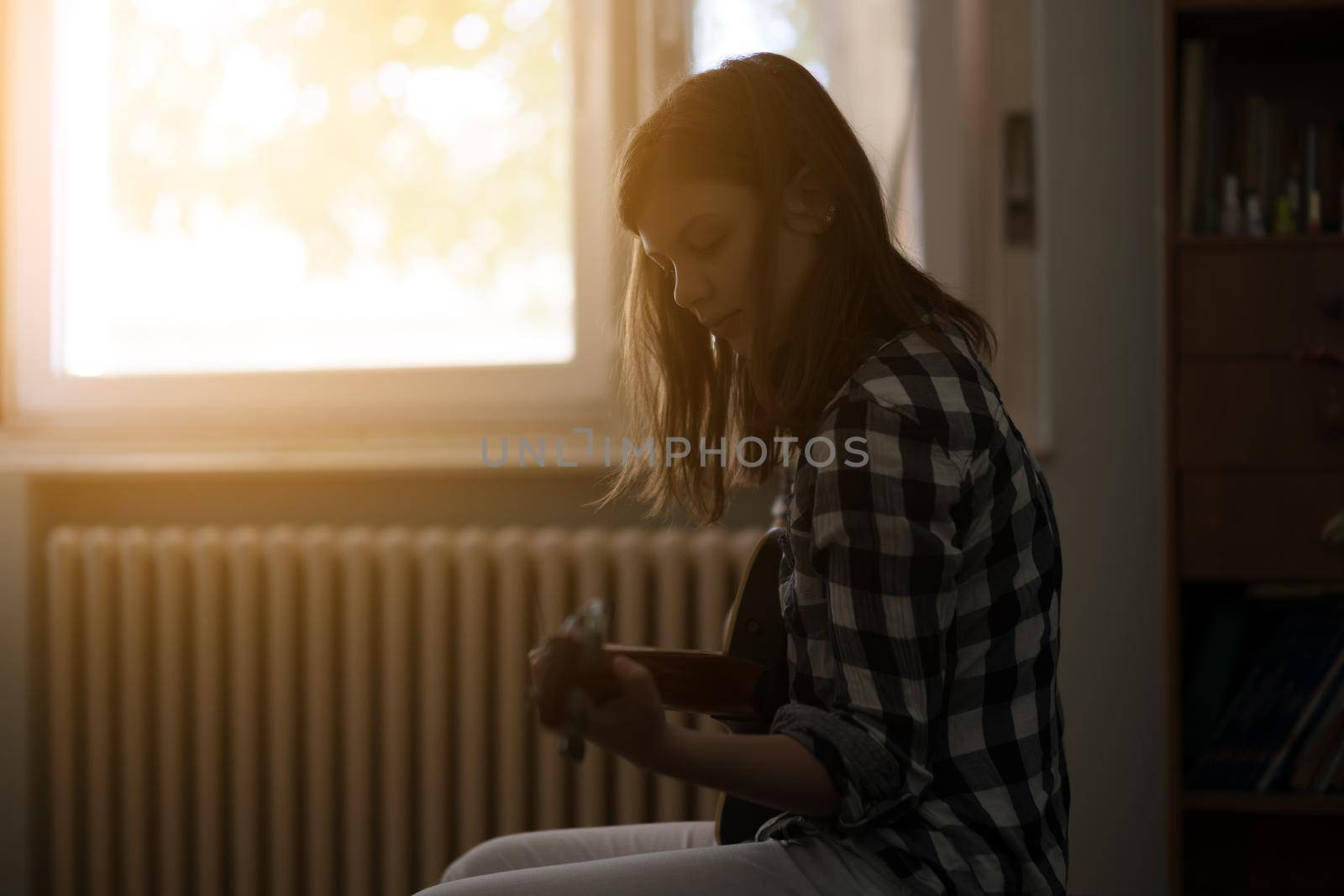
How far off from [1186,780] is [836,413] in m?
1.04

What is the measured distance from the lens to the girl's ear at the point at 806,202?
799mm

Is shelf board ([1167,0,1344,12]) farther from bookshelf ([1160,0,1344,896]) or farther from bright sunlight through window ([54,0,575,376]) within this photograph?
bright sunlight through window ([54,0,575,376])

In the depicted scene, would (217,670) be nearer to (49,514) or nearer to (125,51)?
(49,514)

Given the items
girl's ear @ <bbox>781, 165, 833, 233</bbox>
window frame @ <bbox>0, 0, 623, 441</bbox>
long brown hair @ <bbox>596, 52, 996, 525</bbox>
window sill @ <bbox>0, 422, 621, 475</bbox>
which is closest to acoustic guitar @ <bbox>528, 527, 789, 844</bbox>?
long brown hair @ <bbox>596, 52, 996, 525</bbox>

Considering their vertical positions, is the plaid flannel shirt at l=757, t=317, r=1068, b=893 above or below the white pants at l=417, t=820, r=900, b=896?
above

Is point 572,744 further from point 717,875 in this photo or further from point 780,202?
point 780,202

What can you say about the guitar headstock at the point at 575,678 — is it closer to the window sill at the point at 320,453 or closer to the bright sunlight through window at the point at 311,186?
the window sill at the point at 320,453

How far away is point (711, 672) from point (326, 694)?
1143 mm

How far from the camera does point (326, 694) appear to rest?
172 cm

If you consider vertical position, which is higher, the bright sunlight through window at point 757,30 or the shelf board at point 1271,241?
the bright sunlight through window at point 757,30

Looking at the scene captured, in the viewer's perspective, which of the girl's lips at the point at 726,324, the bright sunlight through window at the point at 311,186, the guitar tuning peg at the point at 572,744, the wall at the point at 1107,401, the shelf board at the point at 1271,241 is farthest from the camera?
the bright sunlight through window at the point at 311,186

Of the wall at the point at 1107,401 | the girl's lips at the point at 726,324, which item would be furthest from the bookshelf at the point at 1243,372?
the girl's lips at the point at 726,324

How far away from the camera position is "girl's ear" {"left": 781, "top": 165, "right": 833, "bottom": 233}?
799mm

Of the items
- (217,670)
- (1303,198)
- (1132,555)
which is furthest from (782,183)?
(217,670)
